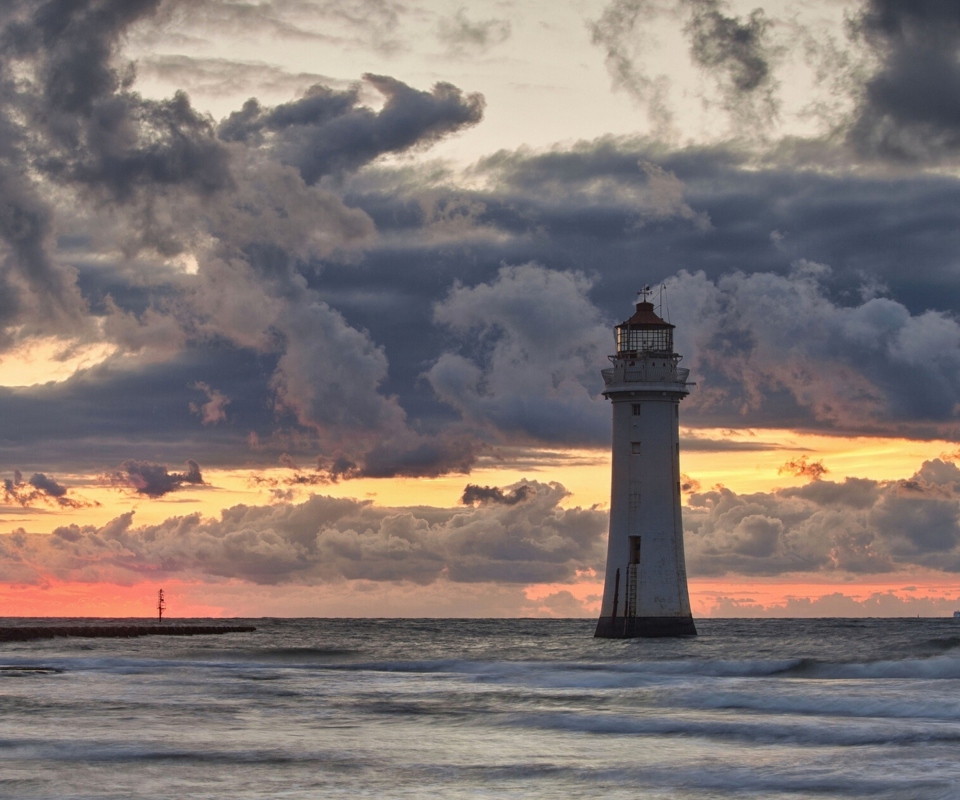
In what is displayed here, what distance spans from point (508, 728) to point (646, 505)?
1847 centimetres

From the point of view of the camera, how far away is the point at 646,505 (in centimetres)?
4981

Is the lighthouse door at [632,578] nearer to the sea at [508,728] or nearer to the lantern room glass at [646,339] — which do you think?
the sea at [508,728]

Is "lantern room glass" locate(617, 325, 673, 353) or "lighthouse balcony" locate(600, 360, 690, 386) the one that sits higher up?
"lantern room glass" locate(617, 325, 673, 353)

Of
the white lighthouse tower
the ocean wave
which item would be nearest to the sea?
the ocean wave

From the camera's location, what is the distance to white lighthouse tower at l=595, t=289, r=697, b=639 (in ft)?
162

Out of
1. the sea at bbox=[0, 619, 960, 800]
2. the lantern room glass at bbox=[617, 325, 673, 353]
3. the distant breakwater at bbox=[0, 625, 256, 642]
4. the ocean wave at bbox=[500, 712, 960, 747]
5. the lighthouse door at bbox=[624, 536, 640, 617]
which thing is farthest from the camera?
the distant breakwater at bbox=[0, 625, 256, 642]

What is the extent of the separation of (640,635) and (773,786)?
1028 inches

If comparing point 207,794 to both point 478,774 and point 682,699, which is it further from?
point 682,699

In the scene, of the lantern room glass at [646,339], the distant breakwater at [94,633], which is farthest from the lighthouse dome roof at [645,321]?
the distant breakwater at [94,633]

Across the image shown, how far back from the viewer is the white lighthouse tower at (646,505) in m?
49.4

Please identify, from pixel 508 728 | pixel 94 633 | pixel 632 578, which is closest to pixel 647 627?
pixel 632 578

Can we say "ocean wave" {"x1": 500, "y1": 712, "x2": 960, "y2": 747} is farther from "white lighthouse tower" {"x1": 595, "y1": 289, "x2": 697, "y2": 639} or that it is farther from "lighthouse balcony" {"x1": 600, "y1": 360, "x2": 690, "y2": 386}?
"lighthouse balcony" {"x1": 600, "y1": 360, "x2": 690, "y2": 386}

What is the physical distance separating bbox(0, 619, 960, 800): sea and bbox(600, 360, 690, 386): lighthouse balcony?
10272 mm

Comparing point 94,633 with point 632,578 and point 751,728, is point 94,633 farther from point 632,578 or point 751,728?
point 751,728
